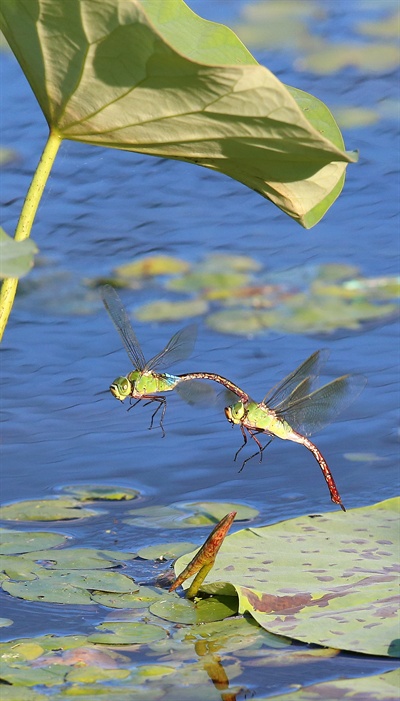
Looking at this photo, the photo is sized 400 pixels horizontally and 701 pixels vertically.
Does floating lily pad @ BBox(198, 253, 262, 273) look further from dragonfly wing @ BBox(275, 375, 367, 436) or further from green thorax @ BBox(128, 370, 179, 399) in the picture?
green thorax @ BBox(128, 370, 179, 399)

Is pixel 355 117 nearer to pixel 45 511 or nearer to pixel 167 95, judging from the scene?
pixel 45 511

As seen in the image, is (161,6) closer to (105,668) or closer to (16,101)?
(105,668)

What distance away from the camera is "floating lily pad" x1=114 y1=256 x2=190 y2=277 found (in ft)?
15.3

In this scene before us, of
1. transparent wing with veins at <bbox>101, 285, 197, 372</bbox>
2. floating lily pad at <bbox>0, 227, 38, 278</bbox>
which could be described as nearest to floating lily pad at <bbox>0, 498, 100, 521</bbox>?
transparent wing with veins at <bbox>101, 285, 197, 372</bbox>

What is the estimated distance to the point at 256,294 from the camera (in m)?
4.47

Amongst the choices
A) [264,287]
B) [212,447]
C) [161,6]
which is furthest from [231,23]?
[161,6]

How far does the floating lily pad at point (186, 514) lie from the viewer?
2.34 m

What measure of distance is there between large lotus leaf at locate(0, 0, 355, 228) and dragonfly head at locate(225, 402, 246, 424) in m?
0.41

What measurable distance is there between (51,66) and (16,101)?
4.53 metres

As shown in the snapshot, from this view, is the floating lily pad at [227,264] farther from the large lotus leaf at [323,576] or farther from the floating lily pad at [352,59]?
the large lotus leaf at [323,576]

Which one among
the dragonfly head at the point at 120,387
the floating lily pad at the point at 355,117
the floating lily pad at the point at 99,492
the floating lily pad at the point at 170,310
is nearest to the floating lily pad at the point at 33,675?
the dragonfly head at the point at 120,387

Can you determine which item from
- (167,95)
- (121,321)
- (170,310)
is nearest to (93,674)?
(121,321)

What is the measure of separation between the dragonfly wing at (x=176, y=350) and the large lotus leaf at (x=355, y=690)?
0.76m

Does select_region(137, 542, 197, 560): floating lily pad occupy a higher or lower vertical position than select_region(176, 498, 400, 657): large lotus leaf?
lower
